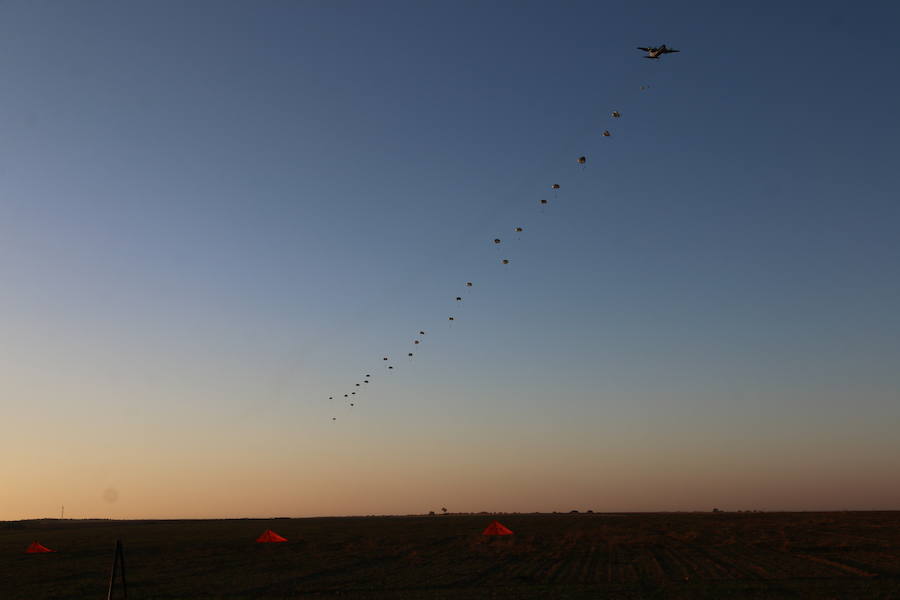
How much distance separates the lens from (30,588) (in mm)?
35844

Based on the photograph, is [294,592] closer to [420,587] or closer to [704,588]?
[420,587]

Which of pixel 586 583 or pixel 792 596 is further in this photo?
pixel 586 583

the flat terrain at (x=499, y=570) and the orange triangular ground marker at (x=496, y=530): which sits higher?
the orange triangular ground marker at (x=496, y=530)

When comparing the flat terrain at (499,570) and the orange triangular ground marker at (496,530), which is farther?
the orange triangular ground marker at (496,530)

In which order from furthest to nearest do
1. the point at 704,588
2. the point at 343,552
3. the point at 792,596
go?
1. the point at 343,552
2. the point at 704,588
3. the point at 792,596

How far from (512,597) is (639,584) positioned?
6711 millimetres

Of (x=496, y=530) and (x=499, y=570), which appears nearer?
(x=499, y=570)

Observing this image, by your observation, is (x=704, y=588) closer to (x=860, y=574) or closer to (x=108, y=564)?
(x=860, y=574)

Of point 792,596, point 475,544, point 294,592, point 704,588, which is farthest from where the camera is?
point 475,544

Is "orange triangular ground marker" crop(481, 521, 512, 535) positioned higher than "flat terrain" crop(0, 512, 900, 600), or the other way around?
"orange triangular ground marker" crop(481, 521, 512, 535)

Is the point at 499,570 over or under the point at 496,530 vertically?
under

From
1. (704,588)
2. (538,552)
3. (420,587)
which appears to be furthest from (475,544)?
(704,588)

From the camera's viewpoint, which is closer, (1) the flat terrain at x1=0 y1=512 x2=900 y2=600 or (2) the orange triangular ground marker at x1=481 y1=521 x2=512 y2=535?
(1) the flat terrain at x1=0 y1=512 x2=900 y2=600

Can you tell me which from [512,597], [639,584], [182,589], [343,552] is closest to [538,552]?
[343,552]
